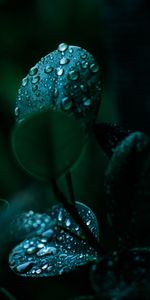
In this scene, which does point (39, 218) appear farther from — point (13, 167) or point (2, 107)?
point (2, 107)

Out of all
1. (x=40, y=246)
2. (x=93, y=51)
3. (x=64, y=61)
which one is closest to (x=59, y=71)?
(x=64, y=61)

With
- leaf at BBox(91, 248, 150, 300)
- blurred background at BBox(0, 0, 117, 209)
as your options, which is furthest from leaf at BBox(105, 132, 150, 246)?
blurred background at BBox(0, 0, 117, 209)

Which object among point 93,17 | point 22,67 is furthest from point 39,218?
point 93,17

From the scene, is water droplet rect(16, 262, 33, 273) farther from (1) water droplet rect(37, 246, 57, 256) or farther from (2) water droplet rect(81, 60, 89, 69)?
(2) water droplet rect(81, 60, 89, 69)

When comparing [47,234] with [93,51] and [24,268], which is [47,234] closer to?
[24,268]

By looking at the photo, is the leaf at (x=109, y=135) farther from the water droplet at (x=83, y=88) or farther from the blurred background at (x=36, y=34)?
the blurred background at (x=36, y=34)

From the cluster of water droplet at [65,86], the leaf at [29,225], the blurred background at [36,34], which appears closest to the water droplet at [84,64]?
the cluster of water droplet at [65,86]

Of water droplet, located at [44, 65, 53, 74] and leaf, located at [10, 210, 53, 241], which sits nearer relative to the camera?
leaf, located at [10, 210, 53, 241]
